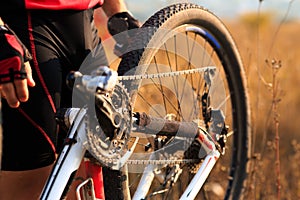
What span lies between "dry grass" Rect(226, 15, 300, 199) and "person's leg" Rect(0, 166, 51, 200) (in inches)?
47.0

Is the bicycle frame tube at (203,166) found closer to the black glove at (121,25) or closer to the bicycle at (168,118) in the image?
the bicycle at (168,118)

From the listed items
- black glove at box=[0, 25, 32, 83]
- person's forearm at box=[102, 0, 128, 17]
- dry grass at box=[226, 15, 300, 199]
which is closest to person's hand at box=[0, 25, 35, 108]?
black glove at box=[0, 25, 32, 83]

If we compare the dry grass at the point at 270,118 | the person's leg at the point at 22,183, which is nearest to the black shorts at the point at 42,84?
the person's leg at the point at 22,183

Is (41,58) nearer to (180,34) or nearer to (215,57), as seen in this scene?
(180,34)

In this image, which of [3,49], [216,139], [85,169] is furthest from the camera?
[216,139]

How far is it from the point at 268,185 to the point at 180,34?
145cm

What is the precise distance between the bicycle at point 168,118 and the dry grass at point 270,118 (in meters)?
0.23

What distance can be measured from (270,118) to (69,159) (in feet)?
8.50

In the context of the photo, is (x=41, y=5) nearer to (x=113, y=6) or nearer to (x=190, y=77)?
(x=113, y=6)

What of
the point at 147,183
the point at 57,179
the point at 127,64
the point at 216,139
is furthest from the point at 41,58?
the point at 216,139

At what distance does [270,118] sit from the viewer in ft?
14.3

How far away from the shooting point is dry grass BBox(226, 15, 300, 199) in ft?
11.7

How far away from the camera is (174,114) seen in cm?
262

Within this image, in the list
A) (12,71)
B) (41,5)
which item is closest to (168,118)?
(41,5)
